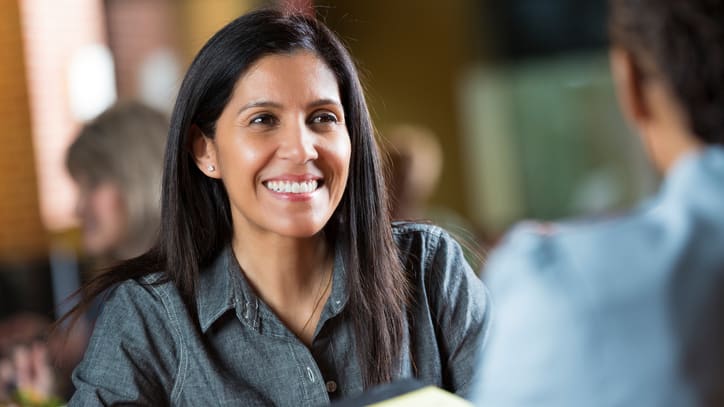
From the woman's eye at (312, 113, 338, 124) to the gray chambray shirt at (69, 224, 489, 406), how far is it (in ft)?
0.81

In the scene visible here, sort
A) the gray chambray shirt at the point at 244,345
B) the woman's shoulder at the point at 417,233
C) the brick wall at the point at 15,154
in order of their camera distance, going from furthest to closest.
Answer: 1. the brick wall at the point at 15,154
2. the woman's shoulder at the point at 417,233
3. the gray chambray shirt at the point at 244,345

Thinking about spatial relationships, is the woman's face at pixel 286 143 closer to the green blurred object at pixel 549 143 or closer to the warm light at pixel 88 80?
the warm light at pixel 88 80

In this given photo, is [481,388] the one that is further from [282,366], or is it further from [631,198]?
[631,198]

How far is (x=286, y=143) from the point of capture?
5.34 feet

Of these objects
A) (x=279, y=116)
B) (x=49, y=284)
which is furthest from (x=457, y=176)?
(x=279, y=116)

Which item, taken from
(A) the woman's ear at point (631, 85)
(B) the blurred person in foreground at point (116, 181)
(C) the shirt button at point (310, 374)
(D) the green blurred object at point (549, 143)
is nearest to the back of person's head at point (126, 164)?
(B) the blurred person in foreground at point (116, 181)

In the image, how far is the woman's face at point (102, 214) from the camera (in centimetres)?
315

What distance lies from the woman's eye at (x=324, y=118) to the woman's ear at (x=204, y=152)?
0.18m

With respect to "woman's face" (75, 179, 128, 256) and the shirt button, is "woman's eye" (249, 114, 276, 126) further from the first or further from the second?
"woman's face" (75, 179, 128, 256)

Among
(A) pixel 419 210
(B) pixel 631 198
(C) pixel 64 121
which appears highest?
(C) pixel 64 121

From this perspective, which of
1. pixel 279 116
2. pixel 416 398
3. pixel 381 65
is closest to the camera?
pixel 416 398

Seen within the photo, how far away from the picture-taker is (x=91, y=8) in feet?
18.7

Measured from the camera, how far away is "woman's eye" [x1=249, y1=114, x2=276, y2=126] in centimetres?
163

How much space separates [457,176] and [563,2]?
1.65m
